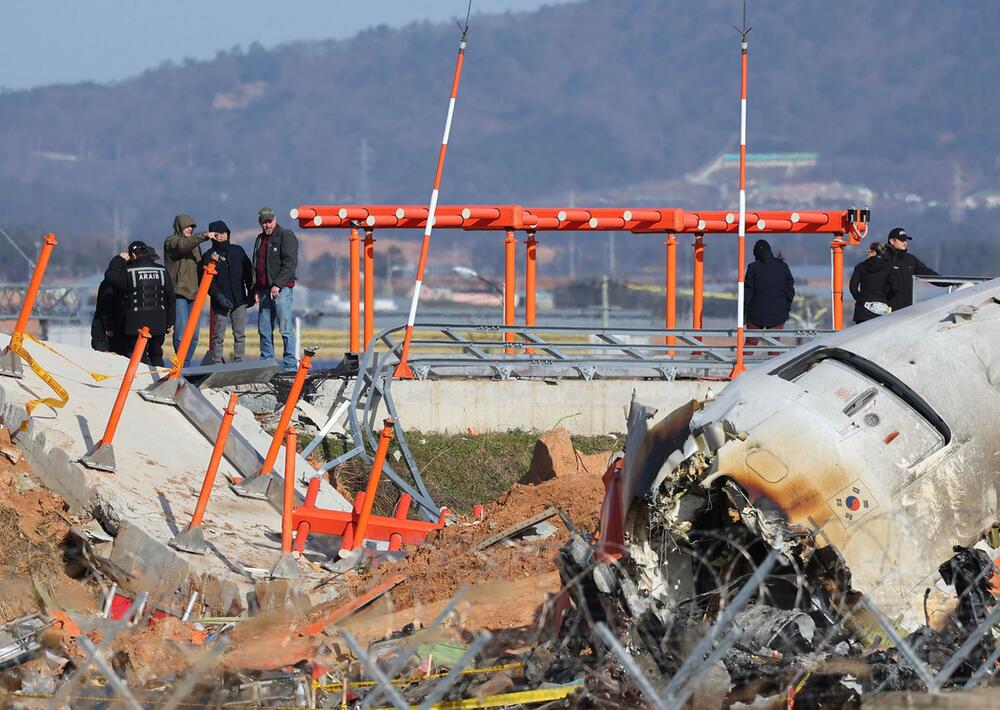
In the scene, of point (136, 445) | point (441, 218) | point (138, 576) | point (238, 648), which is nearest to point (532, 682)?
point (238, 648)

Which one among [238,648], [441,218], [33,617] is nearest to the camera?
[238,648]

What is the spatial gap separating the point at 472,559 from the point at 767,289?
925 centimetres

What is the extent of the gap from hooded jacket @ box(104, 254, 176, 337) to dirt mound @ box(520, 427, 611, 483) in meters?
3.50

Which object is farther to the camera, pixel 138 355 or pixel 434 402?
pixel 434 402

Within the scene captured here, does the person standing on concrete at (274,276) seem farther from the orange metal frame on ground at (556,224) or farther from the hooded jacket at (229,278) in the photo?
the orange metal frame on ground at (556,224)

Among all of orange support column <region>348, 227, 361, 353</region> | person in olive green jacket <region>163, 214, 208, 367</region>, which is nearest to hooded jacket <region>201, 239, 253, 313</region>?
person in olive green jacket <region>163, 214, 208, 367</region>

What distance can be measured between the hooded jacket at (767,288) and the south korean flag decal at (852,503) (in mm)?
10354

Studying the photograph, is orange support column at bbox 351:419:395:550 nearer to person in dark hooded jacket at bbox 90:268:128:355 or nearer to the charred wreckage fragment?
the charred wreckage fragment

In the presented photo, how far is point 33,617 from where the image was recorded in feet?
32.1

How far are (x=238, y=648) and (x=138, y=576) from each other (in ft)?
8.32

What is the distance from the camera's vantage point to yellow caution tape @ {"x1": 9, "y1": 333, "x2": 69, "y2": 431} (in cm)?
1298

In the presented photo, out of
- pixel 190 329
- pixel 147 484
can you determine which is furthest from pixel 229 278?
pixel 147 484

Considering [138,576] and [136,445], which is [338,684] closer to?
[138,576]

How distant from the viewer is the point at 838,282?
2067 centimetres
